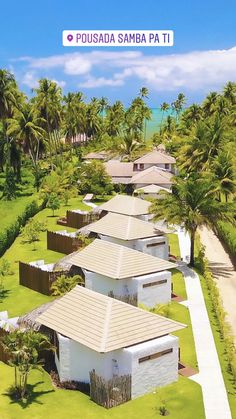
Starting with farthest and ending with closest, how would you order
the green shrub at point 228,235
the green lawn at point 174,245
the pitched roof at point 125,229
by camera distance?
the green shrub at point 228,235 → the green lawn at point 174,245 → the pitched roof at point 125,229

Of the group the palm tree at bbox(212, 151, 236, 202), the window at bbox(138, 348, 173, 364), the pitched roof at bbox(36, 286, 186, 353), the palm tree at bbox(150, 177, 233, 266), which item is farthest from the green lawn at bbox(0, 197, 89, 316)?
the palm tree at bbox(212, 151, 236, 202)

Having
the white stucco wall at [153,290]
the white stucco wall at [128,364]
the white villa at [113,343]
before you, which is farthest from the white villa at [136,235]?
the white stucco wall at [128,364]

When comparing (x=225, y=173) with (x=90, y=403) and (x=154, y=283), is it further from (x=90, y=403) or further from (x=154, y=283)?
(x=90, y=403)

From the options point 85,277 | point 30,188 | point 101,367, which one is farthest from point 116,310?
point 30,188

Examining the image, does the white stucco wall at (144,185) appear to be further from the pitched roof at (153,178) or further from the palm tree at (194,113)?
the palm tree at (194,113)

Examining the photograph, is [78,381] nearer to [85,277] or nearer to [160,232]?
[85,277]

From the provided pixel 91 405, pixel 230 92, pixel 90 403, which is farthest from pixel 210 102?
pixel 91 405
